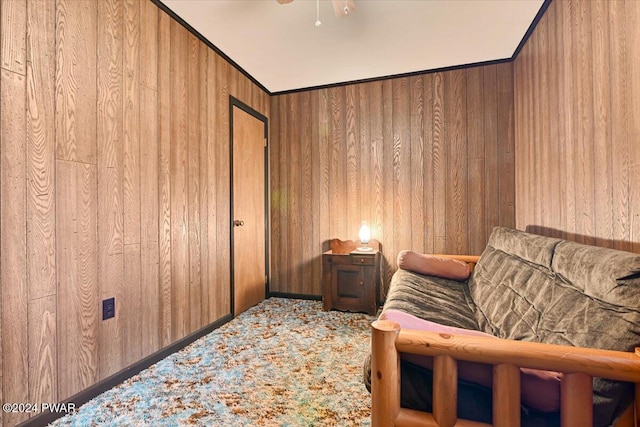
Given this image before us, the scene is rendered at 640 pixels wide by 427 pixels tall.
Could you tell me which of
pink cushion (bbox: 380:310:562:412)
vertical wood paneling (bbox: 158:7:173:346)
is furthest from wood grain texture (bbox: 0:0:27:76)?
pink cushion (bbox: 380:310:562:412)

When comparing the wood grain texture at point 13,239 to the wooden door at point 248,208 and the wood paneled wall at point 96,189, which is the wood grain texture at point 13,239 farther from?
the wooden door at point 248,208

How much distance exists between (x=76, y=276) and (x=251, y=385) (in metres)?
1.13

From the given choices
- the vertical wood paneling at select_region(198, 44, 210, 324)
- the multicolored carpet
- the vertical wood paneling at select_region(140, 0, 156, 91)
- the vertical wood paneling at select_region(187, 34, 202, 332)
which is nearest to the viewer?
the multicolored carpet

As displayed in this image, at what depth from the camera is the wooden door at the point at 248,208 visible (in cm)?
297

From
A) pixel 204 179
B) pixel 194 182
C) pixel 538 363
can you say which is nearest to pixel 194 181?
pixel 194 182

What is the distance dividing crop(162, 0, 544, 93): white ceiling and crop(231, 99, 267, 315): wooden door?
593mm

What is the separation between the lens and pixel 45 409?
142 centimetres

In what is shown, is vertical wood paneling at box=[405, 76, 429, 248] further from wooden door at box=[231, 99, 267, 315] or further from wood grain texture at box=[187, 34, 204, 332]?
wood grain texture at box=[187, 34, 204, 332]

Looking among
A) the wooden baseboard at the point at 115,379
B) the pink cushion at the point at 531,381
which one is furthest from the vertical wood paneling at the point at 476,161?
the wooden baseboard at the point at 115,379

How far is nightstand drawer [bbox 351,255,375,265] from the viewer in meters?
2.96

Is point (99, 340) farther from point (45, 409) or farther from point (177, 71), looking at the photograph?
point (177, 71)

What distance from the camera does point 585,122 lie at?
1.65 m

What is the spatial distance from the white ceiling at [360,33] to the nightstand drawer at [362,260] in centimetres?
192

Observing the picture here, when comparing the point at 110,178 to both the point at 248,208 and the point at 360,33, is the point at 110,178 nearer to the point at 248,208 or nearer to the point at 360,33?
the point at 248,208
